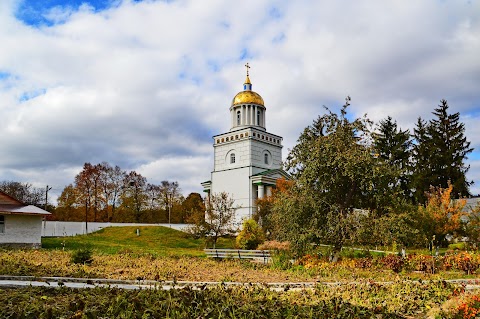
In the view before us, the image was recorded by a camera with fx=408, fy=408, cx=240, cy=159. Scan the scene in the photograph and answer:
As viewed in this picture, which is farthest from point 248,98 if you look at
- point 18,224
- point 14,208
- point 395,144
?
point 18,224

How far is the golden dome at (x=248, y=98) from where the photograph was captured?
45.1 m

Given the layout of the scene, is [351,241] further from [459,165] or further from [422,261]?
[459,165]

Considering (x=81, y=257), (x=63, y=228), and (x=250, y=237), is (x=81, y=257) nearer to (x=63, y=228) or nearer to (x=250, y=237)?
(x=250, y=237)

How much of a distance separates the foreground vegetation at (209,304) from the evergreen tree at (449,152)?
29.5m

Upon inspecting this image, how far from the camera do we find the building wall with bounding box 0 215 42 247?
78.5 ft

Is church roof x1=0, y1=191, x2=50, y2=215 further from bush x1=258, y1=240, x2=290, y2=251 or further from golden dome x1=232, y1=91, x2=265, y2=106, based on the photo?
golden dome x1=232, y1=91, x2=265, y2=106

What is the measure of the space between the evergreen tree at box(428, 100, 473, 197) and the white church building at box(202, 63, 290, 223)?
14364mm

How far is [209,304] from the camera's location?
20.2ft

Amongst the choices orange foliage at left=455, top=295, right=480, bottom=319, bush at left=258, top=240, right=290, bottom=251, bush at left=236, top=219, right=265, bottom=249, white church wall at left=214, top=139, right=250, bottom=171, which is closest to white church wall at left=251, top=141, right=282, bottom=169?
white church wall at left=214, top=139, right=250, bottom=171

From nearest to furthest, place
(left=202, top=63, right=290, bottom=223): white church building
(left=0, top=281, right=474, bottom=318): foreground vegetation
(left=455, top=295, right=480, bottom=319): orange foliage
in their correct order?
1. (left=0, top=281, right=474, bottom=318): foreground vegetation
2. (left=455, top=295, right=480, bottom=319): orange foliage
3. (left=202, top=63, right=290, bottom=223): white church building

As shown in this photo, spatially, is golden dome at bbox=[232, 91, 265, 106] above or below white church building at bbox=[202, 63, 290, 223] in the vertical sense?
above

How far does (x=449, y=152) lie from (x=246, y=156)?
64.1 feet

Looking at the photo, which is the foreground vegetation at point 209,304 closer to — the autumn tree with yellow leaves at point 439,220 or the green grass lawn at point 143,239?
the autumn tree with yellow leaves at point 439,220

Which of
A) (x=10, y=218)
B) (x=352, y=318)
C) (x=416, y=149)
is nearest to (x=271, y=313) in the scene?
(x=352, y=318)
